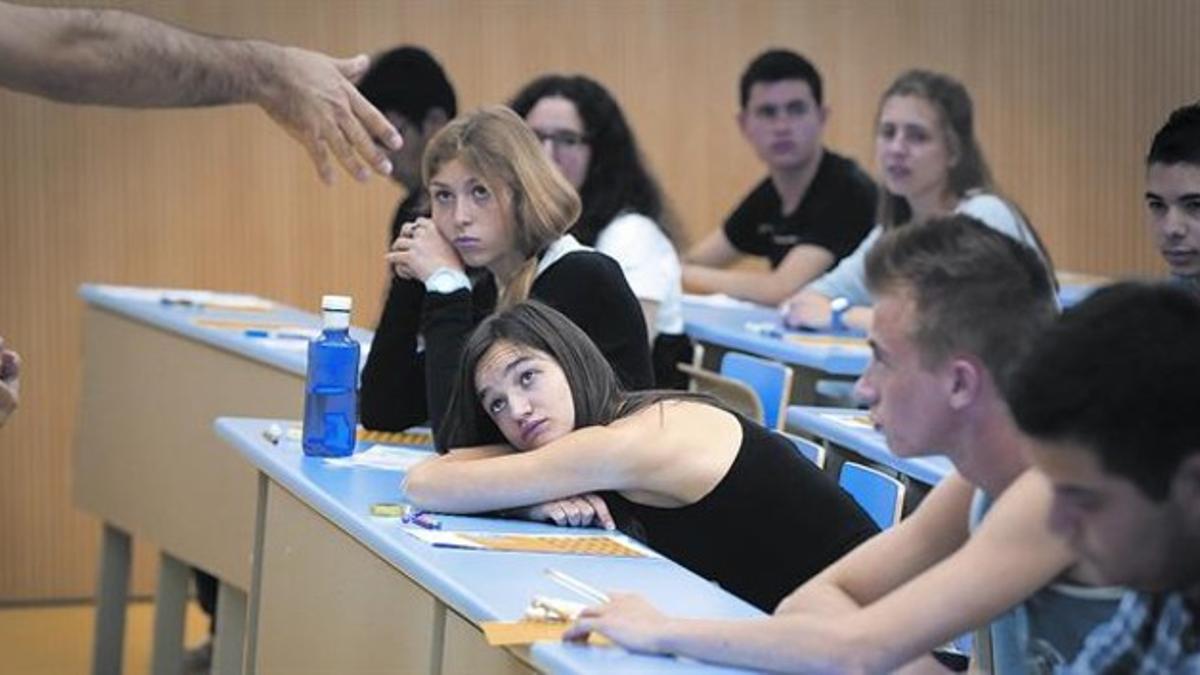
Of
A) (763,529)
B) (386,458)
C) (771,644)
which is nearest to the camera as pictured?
(771,644)

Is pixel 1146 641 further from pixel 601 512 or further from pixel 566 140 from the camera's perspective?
pixel 566 140

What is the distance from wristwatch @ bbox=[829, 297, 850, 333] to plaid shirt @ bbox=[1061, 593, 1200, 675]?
12.6 feet

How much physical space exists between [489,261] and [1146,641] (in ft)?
7.12

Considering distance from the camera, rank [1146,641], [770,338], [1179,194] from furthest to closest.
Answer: [770,338], [1179,194], [1146,641]

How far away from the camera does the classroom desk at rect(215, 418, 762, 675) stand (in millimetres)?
2426

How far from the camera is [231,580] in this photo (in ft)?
15.1

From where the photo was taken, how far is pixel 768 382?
455 cm

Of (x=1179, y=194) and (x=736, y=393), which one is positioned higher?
(x=1179, y=194)

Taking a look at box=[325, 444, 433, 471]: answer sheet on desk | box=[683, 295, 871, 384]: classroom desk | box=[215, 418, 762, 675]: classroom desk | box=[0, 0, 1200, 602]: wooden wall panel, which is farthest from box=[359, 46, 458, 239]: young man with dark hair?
box=[325, 444, 433, 471]: answer sheet on desk

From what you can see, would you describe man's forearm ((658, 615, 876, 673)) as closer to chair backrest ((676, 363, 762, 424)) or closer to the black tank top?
the black tank top

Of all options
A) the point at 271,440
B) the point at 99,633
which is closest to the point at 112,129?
the point at 99,633

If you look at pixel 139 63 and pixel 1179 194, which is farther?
pixel 1179 194

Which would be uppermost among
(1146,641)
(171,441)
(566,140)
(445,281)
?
(566,140)

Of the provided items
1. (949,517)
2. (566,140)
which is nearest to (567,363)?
(949,517)
